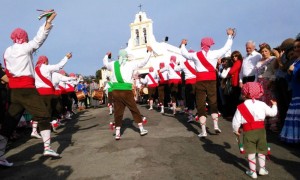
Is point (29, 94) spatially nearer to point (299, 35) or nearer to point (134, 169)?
point (134, 169)

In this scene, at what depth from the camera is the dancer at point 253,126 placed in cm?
406

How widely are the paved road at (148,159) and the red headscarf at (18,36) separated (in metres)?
2.20

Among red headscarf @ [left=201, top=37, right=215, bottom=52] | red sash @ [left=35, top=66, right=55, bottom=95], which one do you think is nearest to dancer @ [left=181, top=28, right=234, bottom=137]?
red headscarf @ [left=201, top=37, right=215, bottom=52]

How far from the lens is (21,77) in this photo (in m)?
5.43

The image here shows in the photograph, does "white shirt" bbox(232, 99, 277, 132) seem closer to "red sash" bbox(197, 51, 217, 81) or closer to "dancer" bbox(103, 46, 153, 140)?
"red sash" bbox(197, 51, 217, 81)

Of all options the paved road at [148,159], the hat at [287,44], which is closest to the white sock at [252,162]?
the paved road at [148,159]

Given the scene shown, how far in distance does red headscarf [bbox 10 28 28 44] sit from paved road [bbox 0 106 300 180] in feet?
7.20

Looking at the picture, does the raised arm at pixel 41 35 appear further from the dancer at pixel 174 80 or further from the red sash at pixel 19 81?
the dancer at pixel 174 80

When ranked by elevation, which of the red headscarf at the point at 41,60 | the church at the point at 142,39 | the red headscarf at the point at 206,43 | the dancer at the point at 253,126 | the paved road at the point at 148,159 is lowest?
the paved road at the point at 148,159

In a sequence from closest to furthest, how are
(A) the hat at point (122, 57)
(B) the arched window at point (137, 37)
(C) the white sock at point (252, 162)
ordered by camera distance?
(C) the white sock at point (252, 162), (A) the hat at point (122, 57), (B) the arched window at point (137, 37)

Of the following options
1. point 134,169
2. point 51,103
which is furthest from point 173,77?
point 134,169

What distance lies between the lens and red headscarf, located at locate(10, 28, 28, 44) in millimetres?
5480

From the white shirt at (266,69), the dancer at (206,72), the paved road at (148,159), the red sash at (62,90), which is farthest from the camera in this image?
the red sash at (62,90)

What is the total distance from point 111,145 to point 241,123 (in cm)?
311
